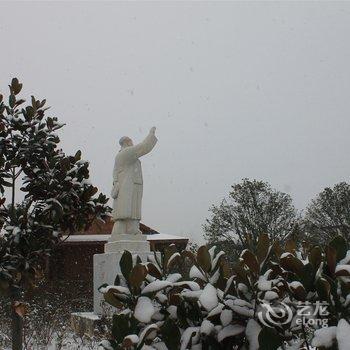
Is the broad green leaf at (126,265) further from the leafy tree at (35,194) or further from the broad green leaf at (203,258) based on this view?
the leafy tree at (35,194)

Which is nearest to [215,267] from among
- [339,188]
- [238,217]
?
[238,217]

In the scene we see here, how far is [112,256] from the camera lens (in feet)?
29.1

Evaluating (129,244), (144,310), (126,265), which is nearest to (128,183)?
(129,244)

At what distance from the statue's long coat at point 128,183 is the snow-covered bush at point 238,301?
766cm

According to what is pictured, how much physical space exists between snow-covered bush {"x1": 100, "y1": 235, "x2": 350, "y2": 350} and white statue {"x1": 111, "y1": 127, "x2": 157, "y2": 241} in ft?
25.1

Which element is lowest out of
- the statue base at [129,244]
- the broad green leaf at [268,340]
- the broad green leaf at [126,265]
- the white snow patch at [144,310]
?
the broad green leaf at [268,340]

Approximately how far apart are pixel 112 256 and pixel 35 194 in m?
4.84

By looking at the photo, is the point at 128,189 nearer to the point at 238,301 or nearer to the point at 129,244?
the point at 129,244

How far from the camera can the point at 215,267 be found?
5.91ft

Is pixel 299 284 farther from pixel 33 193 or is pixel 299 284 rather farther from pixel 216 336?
pixel 33 193

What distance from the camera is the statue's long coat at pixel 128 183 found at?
9.45 metres

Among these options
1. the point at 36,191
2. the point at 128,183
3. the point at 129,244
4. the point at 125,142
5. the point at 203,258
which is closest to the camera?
the point at 203,258

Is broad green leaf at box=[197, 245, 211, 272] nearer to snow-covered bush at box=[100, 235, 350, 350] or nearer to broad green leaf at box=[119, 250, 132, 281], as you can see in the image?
snow-covered bush at box=[100, 235, 350, 350]

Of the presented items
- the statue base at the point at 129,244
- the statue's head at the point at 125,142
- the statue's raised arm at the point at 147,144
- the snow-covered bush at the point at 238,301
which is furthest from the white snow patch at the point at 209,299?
the statue's head at the point at 125,142
